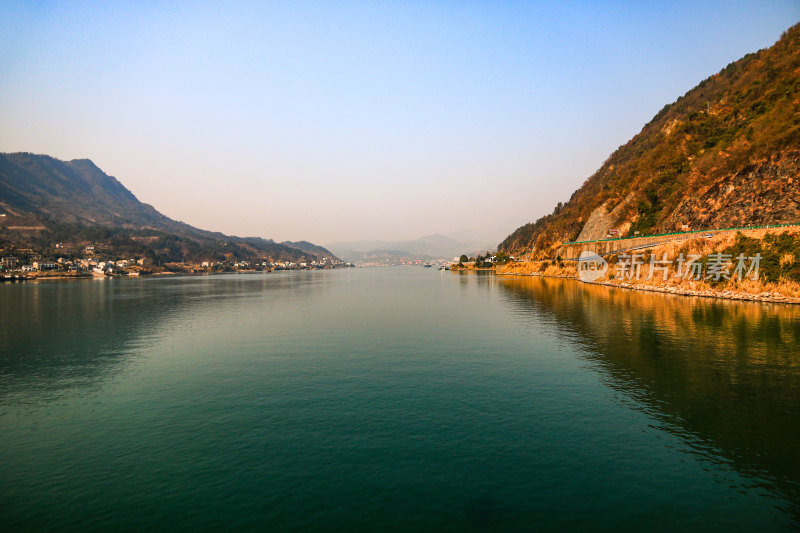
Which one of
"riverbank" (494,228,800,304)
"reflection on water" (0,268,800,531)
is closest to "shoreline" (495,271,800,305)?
"riverbank" (494,228,800,304)

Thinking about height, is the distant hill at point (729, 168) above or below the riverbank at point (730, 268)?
above

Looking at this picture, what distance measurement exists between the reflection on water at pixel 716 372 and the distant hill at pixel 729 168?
31113 millimetres

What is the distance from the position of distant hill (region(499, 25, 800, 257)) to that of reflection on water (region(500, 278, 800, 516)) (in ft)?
102

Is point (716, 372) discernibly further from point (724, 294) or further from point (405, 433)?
point (724, 294)

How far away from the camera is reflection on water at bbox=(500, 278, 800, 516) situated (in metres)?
19.0

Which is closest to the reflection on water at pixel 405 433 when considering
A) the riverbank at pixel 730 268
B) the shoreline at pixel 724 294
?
the shoreline at pixel 724 294

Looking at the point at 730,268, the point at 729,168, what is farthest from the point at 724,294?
the point at 729,168

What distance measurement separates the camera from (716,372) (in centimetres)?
3095

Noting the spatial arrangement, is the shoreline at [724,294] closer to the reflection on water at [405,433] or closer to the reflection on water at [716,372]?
the reflection on water at [716,372]

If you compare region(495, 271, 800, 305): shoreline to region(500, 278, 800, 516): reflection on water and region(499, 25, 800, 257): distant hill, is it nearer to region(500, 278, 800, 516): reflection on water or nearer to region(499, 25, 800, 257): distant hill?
region(500, 278, 800, 516): reflection on water

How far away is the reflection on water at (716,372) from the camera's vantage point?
19.0 meters

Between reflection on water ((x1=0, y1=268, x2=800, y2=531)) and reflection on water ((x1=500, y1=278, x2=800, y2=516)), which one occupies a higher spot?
reflection on water ((x1=500, y1=278, x2=800, y2=516))

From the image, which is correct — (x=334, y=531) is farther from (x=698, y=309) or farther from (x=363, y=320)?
(x=698, y=309)

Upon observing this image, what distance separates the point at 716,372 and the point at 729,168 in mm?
86102
